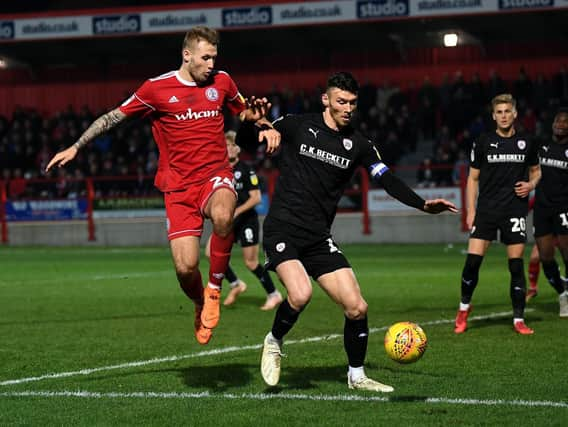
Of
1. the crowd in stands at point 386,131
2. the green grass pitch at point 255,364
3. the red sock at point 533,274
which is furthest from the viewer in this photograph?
the crowd in stands at point 386,131

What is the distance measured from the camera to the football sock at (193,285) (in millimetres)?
8250

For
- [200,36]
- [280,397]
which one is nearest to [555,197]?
[200,36]

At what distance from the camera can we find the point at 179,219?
A: 828 cm

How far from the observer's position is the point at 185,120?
26.8 ft

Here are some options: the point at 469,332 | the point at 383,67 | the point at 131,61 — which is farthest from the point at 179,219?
the point at 131,61

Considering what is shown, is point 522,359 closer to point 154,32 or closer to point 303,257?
point 303,257

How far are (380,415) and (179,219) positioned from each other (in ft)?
8.00

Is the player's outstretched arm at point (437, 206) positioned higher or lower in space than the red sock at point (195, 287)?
higher

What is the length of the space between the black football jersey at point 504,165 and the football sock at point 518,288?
0.56 m

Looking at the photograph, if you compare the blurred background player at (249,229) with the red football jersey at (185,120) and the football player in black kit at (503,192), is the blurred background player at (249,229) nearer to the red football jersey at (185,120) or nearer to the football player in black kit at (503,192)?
the football player in black kit at (503,192)

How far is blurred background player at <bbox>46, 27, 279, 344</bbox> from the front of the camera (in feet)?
26.5

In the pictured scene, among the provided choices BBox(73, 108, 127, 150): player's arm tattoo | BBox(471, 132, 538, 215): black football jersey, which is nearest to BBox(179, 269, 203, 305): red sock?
BBox(73, 108, 127, 150): player's arm tattoo

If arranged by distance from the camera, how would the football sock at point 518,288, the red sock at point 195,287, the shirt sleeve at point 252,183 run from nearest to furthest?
1. the red sock at point 195,287
2. the football sock at point 518,288
3. the shirt sleeve at point 252,183

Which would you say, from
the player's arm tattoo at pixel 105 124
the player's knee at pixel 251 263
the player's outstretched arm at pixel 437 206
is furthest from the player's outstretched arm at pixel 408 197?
the player's knee at pixel 251 263
